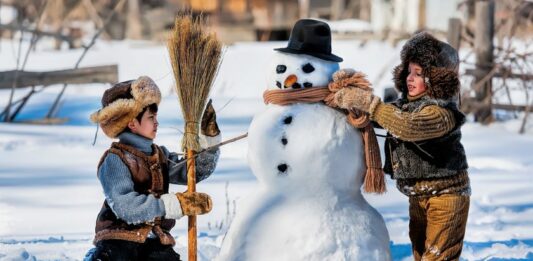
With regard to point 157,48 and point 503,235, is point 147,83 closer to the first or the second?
point 503,235

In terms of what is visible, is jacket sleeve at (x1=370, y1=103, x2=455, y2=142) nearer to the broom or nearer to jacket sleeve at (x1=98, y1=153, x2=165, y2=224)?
the broom

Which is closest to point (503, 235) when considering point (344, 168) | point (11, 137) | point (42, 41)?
point (344, 168)

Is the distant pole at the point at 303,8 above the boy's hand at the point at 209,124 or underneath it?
underneath

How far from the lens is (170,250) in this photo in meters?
3.89

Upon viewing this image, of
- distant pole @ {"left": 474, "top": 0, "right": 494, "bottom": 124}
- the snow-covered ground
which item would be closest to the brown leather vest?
the snow-covered ground

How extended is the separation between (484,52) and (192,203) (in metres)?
7.98


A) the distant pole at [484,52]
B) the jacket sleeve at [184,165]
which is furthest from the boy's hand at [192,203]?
the distant pole at [484,52]

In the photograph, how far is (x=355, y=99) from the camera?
3.72 m

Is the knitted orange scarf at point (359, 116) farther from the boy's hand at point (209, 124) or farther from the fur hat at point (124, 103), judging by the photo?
the fur hat at point (124, 103)

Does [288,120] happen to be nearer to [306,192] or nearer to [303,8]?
[306,192]

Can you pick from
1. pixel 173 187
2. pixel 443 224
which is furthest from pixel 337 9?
pixel 443 224

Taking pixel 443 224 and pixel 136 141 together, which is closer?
pixel 136 141

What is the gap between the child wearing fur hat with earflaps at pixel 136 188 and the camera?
3.69 m

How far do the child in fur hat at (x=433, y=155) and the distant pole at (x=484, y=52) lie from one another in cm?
710
